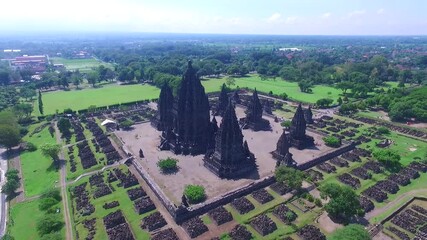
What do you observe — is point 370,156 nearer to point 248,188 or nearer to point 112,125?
point 248,188

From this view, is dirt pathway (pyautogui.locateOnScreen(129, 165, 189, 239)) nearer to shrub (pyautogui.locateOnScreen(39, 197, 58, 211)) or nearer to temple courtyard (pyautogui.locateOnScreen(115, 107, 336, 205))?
temple courtyard (pyautogui.locateOnScreen(115, 107, 336, 205))

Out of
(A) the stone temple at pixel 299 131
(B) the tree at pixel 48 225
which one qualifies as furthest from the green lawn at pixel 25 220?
(A) the stone temple at pixel 299 131

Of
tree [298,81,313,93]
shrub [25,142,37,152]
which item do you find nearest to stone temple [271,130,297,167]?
shrub [25,142,37,152]

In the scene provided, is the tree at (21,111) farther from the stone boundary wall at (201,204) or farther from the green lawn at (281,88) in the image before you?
the green lawn at (281,88)

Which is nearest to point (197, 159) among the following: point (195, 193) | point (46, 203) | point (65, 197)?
point (195, 193)

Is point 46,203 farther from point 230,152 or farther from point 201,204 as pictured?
point 230,152

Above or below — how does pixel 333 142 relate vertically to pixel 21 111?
above
